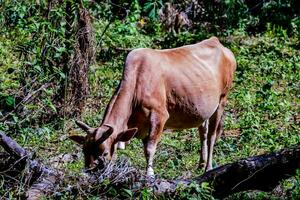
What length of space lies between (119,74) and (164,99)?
180 inches

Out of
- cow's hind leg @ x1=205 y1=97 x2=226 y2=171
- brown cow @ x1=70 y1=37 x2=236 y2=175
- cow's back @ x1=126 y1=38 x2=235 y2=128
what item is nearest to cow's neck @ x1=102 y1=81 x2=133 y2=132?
brown cow @ x1=70 y1=37 x2=236 y2=175

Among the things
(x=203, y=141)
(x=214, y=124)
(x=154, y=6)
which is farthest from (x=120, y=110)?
(x=154, y=6)

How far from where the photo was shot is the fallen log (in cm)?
654

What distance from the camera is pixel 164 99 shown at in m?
8.67

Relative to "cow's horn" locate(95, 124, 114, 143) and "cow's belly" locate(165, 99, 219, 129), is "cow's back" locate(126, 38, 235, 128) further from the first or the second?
"cow's horn" locate(95, 124, 114, 143)

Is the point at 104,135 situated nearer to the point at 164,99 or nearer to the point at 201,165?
the point at 164,99

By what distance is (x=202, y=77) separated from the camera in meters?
9.34

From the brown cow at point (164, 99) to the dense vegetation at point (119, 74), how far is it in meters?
0.37

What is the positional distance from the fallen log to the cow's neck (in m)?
1.23

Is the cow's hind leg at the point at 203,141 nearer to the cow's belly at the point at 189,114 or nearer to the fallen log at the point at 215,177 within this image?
the cow's belly at the point at 189,114

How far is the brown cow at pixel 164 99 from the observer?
7914 mm

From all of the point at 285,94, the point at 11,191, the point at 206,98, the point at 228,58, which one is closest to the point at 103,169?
the point at 11,191

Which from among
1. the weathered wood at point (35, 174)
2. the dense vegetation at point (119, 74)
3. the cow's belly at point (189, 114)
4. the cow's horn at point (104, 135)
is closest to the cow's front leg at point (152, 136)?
the dense vegetation at point (119, 74)

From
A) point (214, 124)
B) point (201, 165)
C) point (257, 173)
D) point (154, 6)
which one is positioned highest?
point (154, 6)
